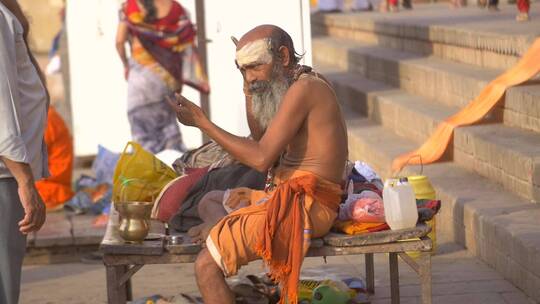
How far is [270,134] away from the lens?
17.0 feet

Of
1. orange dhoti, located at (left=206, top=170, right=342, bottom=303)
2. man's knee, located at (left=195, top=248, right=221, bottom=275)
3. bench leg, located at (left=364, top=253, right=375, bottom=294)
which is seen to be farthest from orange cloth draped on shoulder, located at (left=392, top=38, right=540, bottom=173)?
man's knee, located at (left=195, top=248, right=221, bottom=275)

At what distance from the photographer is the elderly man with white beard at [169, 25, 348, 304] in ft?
16.8

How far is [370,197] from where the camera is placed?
5520 millimetres

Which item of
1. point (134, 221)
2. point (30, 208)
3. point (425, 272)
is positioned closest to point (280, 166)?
point (134, 221)

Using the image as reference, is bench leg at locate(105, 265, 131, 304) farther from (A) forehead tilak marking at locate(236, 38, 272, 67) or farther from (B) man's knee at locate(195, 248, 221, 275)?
(A) forehead tilak marking at locate(236, 38, 272, 67)

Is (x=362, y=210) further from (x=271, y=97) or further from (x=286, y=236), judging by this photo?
(x=271, y=97)

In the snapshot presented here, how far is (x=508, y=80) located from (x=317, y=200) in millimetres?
3246

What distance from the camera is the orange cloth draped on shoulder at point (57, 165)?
10023mm

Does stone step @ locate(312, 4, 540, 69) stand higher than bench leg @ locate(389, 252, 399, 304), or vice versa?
stone step @ locate(312, 4, 540, 69)

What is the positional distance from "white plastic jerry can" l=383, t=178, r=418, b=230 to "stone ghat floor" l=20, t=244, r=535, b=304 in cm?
107

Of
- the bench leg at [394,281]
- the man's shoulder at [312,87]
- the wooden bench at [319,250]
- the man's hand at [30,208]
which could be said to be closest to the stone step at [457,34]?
the bench leg at [394,281]

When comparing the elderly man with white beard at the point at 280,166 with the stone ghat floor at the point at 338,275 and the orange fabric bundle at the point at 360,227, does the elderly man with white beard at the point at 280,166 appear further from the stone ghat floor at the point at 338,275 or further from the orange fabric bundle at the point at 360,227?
the stone ghat floor at the point at 338,275

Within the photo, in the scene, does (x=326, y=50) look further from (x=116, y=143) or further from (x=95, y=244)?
(x=95, y=244)

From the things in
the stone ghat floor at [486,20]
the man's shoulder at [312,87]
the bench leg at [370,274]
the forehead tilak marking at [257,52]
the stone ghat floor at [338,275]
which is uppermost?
the forehead tilak marking at [257,52]
